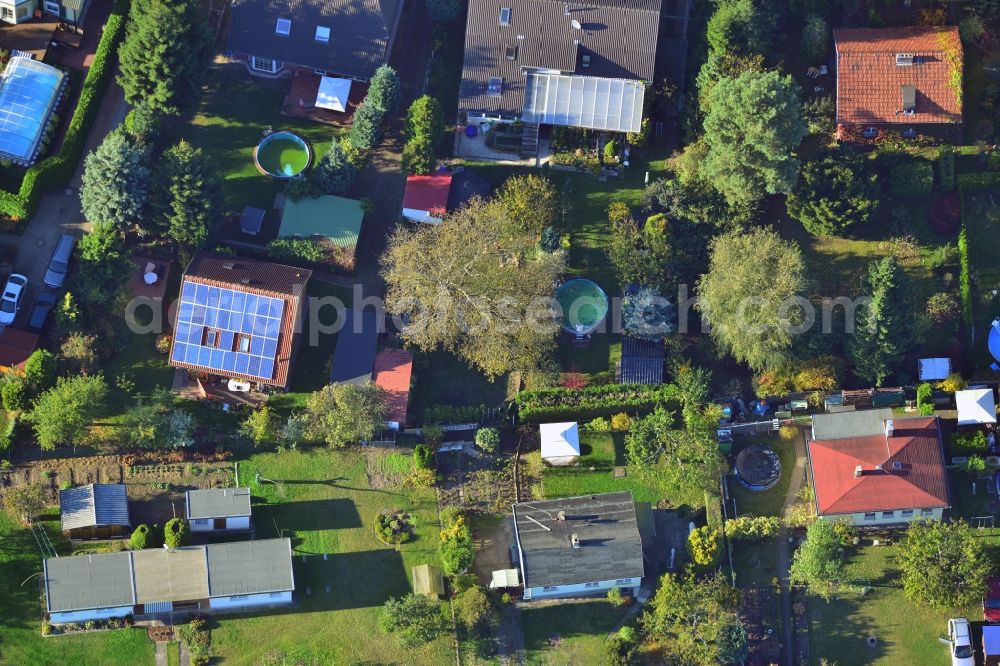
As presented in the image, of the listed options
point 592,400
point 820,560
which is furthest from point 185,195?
point 820,560

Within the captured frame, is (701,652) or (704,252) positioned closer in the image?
(701,652)

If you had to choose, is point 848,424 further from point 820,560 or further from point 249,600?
point 249,600

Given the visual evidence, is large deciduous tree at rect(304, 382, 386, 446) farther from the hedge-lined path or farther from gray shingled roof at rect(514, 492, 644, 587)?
the hedge-lined path

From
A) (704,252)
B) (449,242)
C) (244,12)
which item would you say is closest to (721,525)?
(704,252)

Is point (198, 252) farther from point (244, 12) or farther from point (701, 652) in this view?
point (701, 652)

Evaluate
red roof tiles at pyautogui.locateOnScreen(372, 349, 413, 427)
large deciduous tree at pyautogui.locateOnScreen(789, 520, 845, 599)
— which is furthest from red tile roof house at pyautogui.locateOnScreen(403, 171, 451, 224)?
large deciduous tree at pyautogui.locateOnScreen(789, 520, 845, 599)

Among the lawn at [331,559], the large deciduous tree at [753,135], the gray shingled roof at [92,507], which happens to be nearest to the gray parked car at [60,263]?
the gray shingled roof at [92,507]

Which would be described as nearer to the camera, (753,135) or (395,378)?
(753,135)
